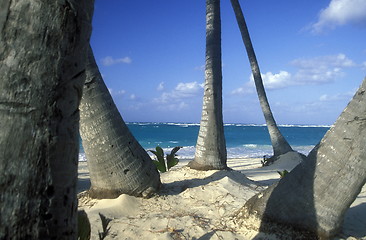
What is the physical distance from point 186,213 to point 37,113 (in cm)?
254

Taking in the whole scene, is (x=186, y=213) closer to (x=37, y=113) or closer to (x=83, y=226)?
(x=83, y=226)

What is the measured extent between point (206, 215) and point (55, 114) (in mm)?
2532

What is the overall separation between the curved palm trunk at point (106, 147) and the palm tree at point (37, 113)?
2217 mm

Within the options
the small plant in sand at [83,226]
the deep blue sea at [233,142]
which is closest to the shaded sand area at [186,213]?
the small plant in sand at [83,226]

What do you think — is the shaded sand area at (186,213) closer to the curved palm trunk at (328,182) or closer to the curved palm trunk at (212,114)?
the curved palm trunk at (328,182)

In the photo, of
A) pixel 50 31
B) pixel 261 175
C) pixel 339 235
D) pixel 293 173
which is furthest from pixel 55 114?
pixel 261 175

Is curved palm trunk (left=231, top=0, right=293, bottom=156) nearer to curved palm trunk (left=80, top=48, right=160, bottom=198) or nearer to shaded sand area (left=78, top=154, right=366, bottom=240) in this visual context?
shaded sand area (left=78, top=154, right=366, bottom=240)

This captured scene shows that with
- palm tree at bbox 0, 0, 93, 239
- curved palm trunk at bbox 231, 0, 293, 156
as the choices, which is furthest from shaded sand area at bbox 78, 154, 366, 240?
curved palm trunk at bbox 231, 0, 293, 156

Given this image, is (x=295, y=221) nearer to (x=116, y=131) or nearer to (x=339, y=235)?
(x=339, y=235)

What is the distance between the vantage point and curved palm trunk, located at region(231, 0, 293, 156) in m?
9.16

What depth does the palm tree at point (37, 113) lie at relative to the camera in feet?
2.90

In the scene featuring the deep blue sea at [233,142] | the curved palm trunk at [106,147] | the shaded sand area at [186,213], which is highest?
the curved palm trunk at [106,147]

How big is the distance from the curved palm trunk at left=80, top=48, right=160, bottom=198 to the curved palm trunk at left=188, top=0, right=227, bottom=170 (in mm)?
1878

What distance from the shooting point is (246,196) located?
3742 millimetres
